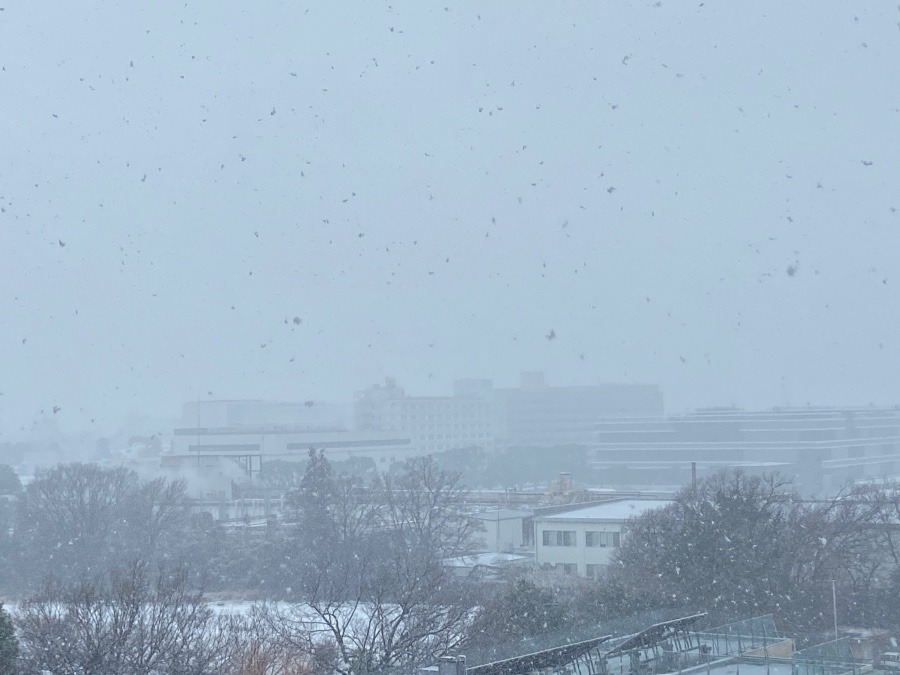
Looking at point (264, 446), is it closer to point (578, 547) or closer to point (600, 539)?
point (578, 547)

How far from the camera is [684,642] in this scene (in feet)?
33.4

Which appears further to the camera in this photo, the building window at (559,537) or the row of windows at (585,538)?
the building window at (559,537)

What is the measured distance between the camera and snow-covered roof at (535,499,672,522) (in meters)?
22.5

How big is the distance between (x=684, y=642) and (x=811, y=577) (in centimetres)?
730

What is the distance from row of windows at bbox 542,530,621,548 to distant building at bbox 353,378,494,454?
34.3 meters

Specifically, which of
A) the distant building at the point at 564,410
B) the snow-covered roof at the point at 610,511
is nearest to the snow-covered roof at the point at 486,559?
the snow-covered roof at the point at 610,511

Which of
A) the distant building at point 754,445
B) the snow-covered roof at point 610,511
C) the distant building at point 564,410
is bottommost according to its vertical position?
the snow-covered roof at point 610,511

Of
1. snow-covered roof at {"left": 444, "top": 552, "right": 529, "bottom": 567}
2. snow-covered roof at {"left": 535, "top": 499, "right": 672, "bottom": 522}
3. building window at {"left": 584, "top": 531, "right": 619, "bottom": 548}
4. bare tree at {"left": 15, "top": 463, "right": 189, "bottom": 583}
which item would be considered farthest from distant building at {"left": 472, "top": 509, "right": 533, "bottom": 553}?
bare tree at {"left": 15, "top": 463, "right": 189, "bottom": 583}

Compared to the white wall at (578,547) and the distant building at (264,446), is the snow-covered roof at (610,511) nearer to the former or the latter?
the white wall at (578,547)

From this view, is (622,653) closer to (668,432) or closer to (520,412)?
(668,432)

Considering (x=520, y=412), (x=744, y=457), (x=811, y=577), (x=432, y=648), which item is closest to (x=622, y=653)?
(x=432, y=648)

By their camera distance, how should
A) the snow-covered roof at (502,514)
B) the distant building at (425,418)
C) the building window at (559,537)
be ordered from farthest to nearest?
the distant building at (425,418)
the snow-covered roof at (502,514)
the building window at (559,537)

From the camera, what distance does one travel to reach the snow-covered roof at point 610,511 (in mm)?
22547

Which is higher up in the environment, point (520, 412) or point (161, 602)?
point (520, 412)
